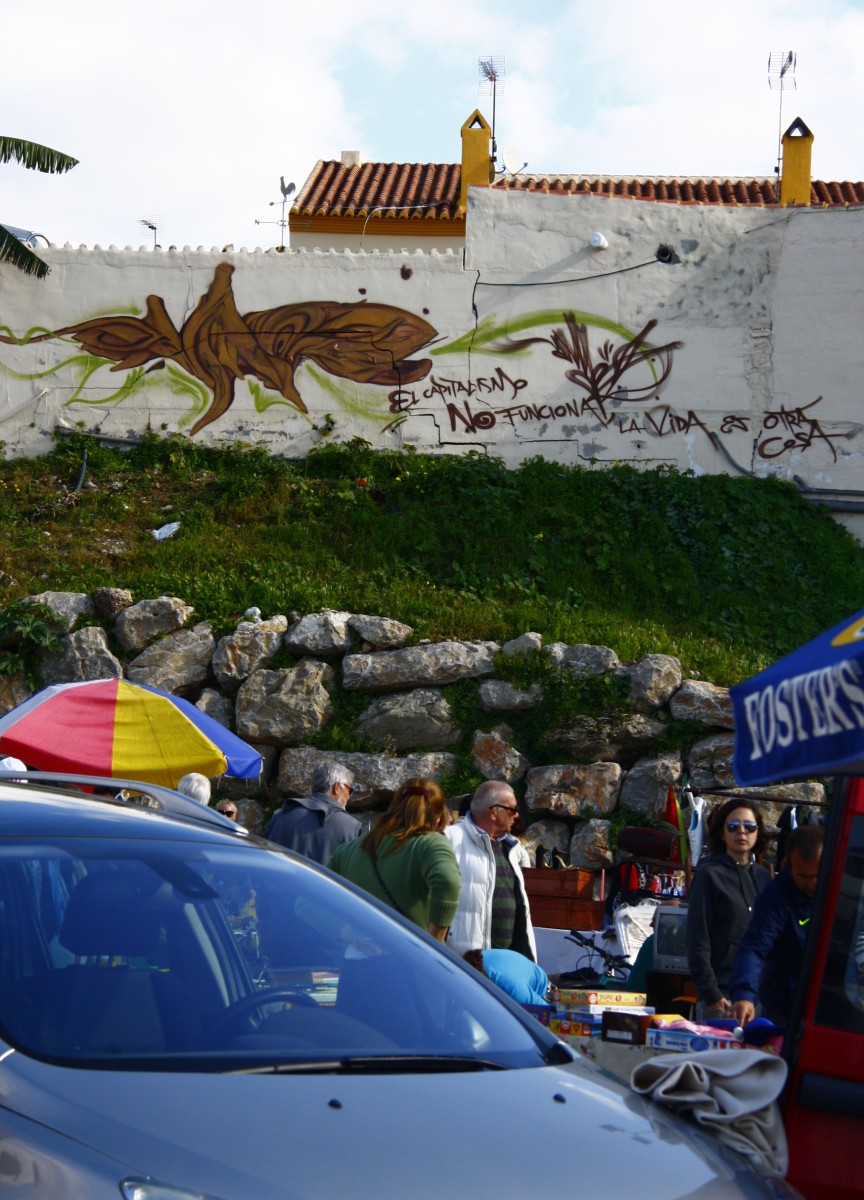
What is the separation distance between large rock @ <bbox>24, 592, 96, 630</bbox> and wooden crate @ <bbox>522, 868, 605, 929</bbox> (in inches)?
266

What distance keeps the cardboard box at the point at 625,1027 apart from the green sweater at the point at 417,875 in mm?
1241

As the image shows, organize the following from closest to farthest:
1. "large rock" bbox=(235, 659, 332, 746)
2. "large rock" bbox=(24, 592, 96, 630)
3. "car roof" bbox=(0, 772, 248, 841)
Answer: "car roof" bbox=(0, 772, 248, 841) → "large rock" bbox=(235, 659, 332, 746) → "large rock" bbox=(24, 592, 96, 630)

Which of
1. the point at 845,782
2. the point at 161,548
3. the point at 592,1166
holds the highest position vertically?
the point at 161,548

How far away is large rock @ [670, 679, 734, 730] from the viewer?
13.2 m

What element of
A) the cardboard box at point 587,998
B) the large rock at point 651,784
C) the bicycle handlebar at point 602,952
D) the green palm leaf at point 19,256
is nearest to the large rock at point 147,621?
the large rock at point 651,784

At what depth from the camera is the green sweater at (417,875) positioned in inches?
225

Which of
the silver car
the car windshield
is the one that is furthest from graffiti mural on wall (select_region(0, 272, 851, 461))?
the car windshield

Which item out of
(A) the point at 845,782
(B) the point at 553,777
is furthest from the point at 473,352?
(A) the point at 845,782

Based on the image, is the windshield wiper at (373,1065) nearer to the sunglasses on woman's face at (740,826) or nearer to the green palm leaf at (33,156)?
the sunglasses on woman's face at (740,826)

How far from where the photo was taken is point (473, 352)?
17547 mm

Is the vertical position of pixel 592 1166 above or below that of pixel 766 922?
Answer: below

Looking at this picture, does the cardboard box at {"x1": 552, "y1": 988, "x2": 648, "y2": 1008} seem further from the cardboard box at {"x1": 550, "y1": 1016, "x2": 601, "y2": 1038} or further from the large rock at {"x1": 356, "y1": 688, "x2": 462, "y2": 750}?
the large rock at {"x1": 356, "y1": 688, "x2": 462, "y2": 750}

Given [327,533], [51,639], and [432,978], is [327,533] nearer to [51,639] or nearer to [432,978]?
[51,639]

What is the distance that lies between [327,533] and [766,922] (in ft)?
37.4
